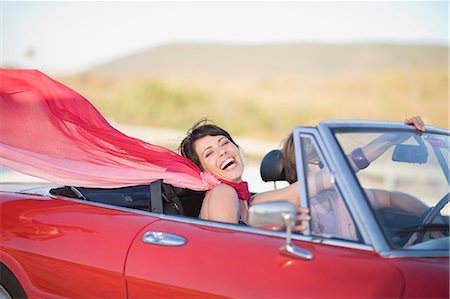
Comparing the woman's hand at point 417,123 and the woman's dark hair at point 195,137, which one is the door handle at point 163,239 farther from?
the woman's hand at point 417,123

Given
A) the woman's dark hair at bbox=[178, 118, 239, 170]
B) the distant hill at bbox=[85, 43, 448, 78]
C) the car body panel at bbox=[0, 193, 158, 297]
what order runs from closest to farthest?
the car body panel at bbox=[0, 193, 158, 297]
the woman's dark hair at bbox=[178, 118, 239, 170]
the distant hill at bbox=[85, 43, 448, 78]

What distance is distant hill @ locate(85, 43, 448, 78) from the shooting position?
6456 centimetres

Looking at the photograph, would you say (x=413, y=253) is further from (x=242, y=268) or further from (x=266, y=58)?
(x=266, y=58)

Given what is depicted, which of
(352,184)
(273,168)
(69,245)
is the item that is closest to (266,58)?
(273,168)

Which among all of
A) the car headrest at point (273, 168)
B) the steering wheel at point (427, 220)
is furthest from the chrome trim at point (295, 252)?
the car headrest at point (273, 168)

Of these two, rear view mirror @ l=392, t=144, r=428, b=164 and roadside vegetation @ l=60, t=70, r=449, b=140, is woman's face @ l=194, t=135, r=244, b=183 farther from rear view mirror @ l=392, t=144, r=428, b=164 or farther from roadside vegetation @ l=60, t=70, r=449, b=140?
roadside vegetation @ l=60, t=70, r=449, b=140

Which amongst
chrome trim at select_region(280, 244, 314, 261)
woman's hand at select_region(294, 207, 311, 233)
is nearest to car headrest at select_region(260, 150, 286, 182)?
woman's hand at select_region(294, 207, 311, 233)

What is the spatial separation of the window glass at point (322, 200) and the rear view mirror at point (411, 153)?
655 millimetres

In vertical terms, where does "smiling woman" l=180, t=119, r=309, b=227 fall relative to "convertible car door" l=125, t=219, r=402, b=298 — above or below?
above

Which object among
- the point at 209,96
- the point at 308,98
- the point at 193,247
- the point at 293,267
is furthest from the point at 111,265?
the point at 308,98

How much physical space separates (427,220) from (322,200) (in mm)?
519

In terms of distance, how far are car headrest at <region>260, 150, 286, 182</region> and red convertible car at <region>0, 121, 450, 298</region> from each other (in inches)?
22.3

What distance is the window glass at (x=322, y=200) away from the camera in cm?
299

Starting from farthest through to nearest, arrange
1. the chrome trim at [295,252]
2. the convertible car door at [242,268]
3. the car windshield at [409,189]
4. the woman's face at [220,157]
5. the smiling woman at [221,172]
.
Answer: the woman's face at [220,157] < the smiling woman at [221,172] < the car windshield at [409,189] < the chrome trim at [295,252] < the convertible car door at [242,268]
